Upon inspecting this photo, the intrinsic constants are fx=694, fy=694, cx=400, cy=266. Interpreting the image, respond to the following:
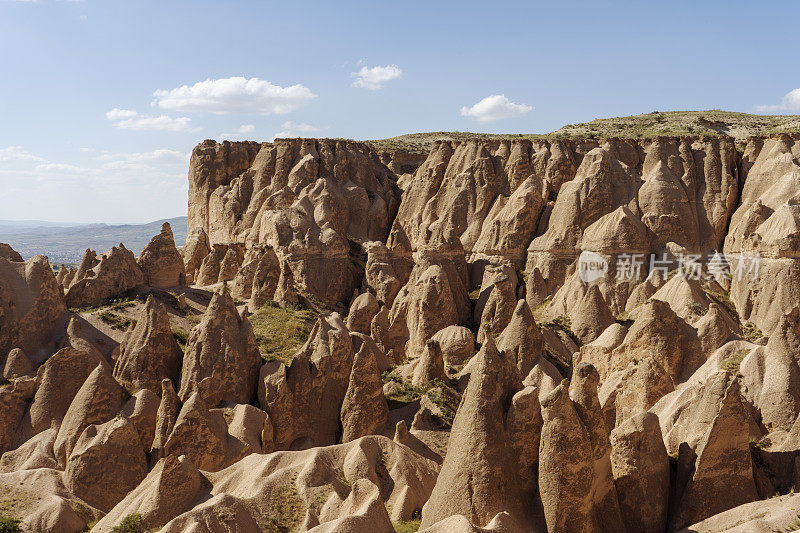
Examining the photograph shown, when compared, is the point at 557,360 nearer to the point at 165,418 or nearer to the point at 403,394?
the point at 403,394

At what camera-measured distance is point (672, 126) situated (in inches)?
3620

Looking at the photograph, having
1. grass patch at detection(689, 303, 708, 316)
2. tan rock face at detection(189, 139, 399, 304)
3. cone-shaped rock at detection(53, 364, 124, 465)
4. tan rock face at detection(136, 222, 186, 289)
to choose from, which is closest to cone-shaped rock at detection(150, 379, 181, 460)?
cone-shaped rock at detection(53, 364, 124, 465)

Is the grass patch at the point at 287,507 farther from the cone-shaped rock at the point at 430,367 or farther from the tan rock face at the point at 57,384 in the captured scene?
the tan rock face at the point at 57,384

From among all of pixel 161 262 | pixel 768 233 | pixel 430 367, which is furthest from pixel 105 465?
pixel 768 233

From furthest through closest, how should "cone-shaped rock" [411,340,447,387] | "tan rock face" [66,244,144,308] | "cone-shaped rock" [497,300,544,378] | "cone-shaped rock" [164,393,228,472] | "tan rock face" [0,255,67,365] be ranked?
"tan rock face" [66,244,144,308]
"tan rock face" [0,255,67,365]
"cone-shaped rock" [497,300,544,378]
"cone-shaped rock" [411,340,447,387]
"cone-shaped rock" [164,393,228,472]

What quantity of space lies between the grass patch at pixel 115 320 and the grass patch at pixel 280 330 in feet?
23.7

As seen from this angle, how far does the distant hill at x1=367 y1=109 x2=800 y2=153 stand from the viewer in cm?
8669

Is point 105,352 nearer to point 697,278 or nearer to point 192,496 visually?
point 192,496

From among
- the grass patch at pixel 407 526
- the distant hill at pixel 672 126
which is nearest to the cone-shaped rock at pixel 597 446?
the grass patch at pixel 407 526

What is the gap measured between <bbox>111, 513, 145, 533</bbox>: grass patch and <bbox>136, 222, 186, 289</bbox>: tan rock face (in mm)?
26510

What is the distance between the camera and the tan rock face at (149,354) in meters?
34.9

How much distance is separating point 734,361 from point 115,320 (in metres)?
32.7

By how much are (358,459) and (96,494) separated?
10.7 metres

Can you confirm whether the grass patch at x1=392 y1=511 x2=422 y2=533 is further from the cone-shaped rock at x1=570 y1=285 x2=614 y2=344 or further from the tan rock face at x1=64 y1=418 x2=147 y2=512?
the cone-shaped rock at x1=570 y1=285 x2=614 y2=344
